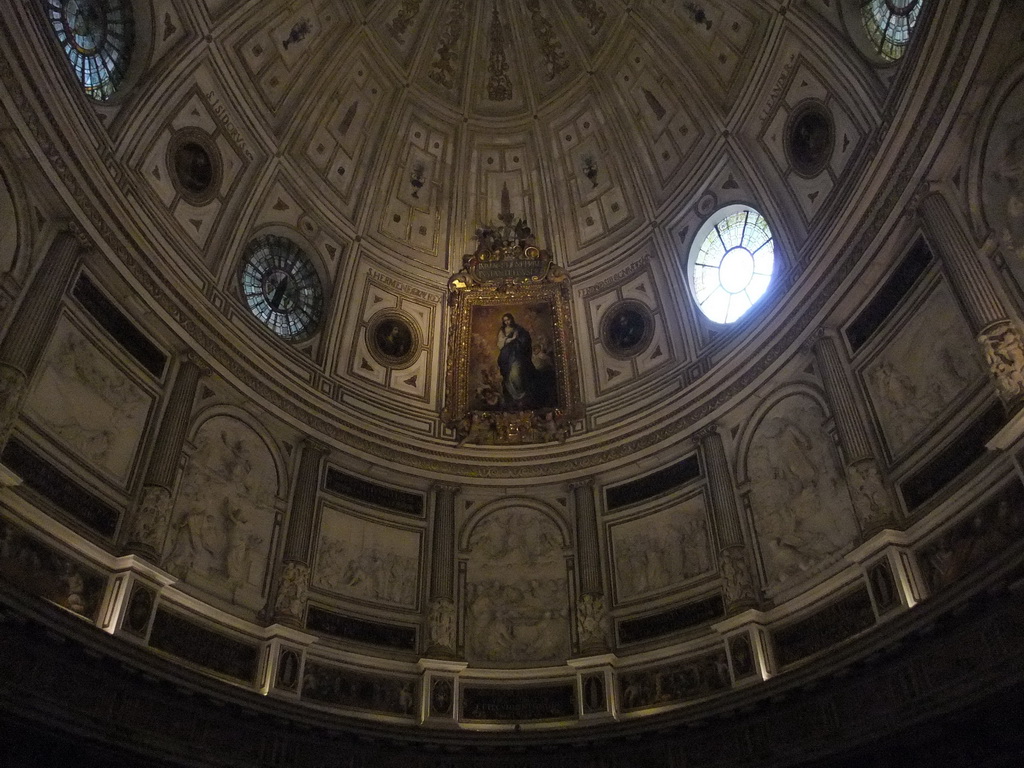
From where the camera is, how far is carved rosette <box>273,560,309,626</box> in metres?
16.3

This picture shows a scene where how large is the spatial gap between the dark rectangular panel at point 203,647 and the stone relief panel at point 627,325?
419 inches

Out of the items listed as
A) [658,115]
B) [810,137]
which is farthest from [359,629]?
[658,115]

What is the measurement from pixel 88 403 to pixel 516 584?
31.9 feet

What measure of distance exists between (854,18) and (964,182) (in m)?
5.01

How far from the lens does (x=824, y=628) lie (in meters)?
14.5

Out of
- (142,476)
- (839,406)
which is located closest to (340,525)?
(142,476)

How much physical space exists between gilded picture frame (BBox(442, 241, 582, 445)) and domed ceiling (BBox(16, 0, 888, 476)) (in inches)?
18.6

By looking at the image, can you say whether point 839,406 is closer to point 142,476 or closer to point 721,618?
point 721,618

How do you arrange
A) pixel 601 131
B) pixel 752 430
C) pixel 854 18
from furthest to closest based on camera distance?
pixel 601 131
pixel 752 430
pixel 854 18

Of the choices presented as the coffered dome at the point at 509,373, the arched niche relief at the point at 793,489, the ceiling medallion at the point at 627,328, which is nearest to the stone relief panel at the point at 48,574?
the coffered dome at the point at 509,373

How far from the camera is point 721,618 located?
16.5 meters

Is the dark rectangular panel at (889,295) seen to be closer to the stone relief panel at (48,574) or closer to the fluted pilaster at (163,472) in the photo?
the fluted pilaster at (163,472)

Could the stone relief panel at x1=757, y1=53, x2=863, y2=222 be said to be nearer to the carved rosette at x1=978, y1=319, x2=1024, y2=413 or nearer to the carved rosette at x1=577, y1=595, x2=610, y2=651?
the carved rosette at x1=978, y1=319, x2=1024, y2=413

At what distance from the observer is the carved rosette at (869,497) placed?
13.8 meters
